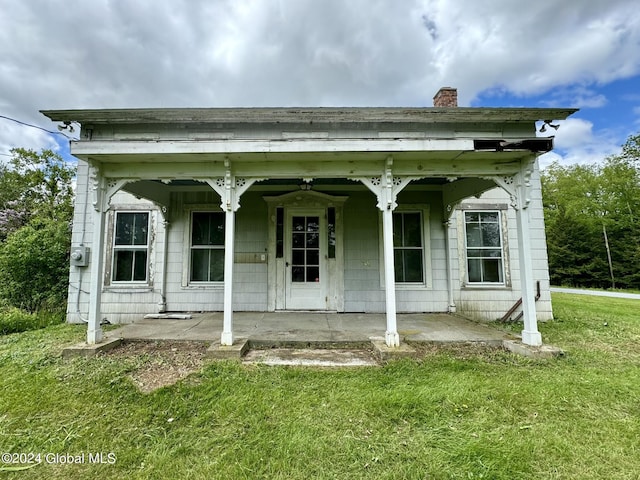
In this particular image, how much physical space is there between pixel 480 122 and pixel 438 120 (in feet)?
2.17

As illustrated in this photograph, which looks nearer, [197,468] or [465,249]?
[197,468]

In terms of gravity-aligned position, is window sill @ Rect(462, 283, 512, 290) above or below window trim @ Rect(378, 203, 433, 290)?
below

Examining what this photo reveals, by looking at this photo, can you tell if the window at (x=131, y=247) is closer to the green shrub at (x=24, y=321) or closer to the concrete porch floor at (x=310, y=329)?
the concrete porch floor at (x=310, y=329)

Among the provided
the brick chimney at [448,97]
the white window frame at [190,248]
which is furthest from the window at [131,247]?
the brick chimney at [448,97]

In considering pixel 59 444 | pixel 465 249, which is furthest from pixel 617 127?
pixel 59 444

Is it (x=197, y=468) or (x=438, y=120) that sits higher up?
(x=438, y=120)

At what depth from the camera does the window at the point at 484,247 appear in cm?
587

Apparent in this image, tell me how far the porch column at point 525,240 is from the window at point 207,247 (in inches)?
195

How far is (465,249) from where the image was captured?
5.90 meters

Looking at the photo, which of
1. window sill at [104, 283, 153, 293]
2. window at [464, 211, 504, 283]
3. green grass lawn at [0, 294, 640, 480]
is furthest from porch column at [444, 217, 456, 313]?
window sill at [104, 283, 153, 293]

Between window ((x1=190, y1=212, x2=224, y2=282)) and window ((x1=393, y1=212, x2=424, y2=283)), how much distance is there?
354 centimetres

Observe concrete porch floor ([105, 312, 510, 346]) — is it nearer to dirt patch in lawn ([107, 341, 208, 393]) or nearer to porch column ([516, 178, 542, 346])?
dirt patch in lawn ([107, 341, 208, 393])

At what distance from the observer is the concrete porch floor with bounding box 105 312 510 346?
3926mm

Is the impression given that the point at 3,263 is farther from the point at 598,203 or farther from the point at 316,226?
the point at 598,203
